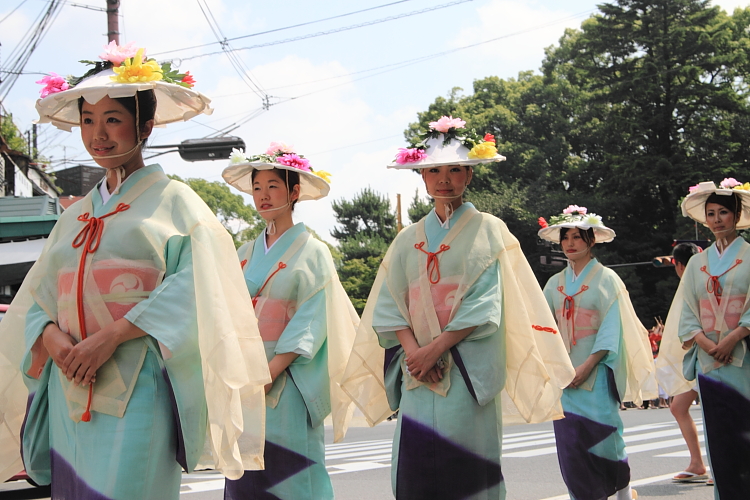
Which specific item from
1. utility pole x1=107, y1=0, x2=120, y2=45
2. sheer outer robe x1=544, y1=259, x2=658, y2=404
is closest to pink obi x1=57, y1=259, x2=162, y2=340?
sheer outer robe x1=544, y1=259, x2=658, y2=404

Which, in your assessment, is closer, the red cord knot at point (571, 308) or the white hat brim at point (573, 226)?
the red cord knot at point (571, 308)

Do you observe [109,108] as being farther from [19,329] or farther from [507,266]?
[507,266]

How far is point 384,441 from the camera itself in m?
13.5

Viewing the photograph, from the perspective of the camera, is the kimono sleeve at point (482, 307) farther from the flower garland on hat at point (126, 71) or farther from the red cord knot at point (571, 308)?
the red cord knot at point (571, 308)

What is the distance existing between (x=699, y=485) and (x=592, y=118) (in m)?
34.4

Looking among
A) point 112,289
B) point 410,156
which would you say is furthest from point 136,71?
point 410,156

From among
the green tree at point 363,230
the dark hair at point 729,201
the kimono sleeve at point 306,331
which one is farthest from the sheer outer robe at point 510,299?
the green tree at point 363,230

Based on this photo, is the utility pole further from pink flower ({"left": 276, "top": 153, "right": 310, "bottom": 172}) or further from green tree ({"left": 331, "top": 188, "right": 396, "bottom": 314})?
green tree ({"left": 331, "top": 188, "right": 396, "bottom": 314})

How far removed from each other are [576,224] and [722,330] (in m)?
1.56

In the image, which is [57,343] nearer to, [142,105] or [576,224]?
[142,105]

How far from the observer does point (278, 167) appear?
552 centimetres

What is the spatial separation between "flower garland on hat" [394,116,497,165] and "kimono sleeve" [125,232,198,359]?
5.78 feet

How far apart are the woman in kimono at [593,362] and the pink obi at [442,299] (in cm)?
225

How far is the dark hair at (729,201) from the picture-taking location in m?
6.56
